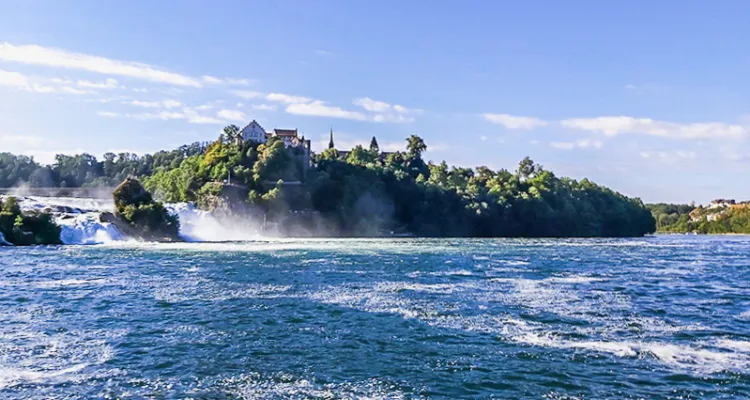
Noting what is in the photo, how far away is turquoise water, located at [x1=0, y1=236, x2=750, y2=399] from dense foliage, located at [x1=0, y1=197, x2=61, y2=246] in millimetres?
29623

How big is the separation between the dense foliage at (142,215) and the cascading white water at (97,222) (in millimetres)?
2533

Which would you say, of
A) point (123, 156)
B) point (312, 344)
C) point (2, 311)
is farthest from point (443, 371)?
point (123, 156)

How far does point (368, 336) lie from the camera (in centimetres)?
1747

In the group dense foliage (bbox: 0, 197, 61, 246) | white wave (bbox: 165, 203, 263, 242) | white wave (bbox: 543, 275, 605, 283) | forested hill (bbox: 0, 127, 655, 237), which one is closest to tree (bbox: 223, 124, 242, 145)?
forested hill (bbox: 0, 127, 655, 237)

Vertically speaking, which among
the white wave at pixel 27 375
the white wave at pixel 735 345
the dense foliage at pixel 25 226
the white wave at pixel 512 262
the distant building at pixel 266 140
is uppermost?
the distant building at pixel 266 140

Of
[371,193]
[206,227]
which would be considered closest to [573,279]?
[206,227]

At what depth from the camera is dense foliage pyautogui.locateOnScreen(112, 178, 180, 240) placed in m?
72.9

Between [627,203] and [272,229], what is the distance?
98.2 m

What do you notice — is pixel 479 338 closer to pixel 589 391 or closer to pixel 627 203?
pixel 589 391

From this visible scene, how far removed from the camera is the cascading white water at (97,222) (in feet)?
213

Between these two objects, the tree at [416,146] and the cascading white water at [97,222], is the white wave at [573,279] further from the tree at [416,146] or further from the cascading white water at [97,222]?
the tree at [416,146]

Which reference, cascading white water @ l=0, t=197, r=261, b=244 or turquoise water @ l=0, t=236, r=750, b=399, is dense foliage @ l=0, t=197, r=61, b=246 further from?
turquoise water @ l=0, t=236, r=750, b=399

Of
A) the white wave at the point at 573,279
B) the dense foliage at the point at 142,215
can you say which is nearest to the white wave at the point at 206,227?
the dense foliage at the point at 142,215

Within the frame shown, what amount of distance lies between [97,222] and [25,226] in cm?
789
